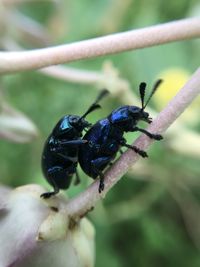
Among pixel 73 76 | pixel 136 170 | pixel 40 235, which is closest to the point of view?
pixel 40 235

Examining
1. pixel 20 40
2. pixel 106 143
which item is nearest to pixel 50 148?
pixel 106 143

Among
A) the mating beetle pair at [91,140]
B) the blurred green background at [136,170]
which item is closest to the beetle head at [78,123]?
the mating beetle pair at [91,140]

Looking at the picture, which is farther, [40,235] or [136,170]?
[136,170]

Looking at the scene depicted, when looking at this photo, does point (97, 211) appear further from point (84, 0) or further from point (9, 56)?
point (9, 56)

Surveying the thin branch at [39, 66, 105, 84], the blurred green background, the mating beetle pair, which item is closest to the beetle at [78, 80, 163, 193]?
the mating beetle pair

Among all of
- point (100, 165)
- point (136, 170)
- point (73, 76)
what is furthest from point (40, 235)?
point (136, 170)

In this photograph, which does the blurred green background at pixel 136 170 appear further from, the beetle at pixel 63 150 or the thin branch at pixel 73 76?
the beetle at pixel 63 150

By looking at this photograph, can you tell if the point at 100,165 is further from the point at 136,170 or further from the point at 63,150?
the point at 136,170
